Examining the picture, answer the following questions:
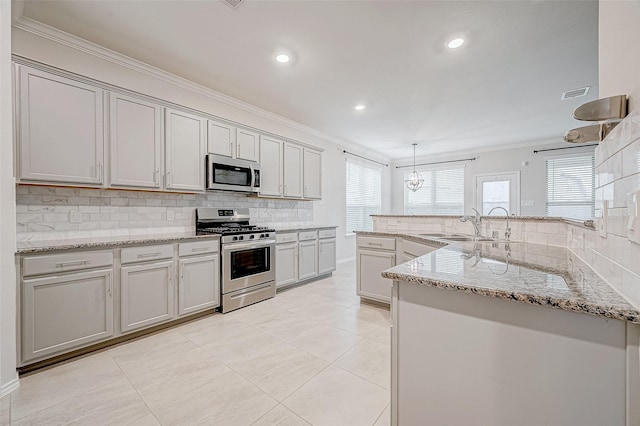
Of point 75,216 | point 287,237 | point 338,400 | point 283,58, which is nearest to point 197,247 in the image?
point 75,216

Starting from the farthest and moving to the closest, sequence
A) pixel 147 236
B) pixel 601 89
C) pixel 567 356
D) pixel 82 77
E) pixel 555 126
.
Answer: pixel 555 126 < pixel 147 236 < pixel 82 77 < pixel 601 89 < pixel 567 356

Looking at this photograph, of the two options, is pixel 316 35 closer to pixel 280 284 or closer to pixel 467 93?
pixel 467 93

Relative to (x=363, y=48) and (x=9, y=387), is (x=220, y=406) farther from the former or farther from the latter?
(x=363, y=48)

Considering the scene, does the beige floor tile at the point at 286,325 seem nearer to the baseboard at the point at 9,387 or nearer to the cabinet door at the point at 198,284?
the cabinet door at the point at 198,284

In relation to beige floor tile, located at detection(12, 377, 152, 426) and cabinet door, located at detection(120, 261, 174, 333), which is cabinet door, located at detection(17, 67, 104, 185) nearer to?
cabinet door, located at detection(120, 261, 174, 333)

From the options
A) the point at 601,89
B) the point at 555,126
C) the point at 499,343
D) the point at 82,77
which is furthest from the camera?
the point at 555,126

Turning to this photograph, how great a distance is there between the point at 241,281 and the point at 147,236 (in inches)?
44.6

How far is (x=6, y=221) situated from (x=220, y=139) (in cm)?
208

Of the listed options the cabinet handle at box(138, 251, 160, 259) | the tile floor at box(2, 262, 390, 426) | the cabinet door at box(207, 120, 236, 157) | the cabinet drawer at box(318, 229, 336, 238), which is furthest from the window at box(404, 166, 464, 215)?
the cabinet handle at box(138, 251, 160, 259)

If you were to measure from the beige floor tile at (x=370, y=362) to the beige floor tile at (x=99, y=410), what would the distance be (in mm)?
1320

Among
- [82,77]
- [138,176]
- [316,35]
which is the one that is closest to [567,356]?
[316,35]

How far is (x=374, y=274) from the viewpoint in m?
3.24

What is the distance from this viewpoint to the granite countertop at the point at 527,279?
0.76 meters

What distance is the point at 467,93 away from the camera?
3627mm
